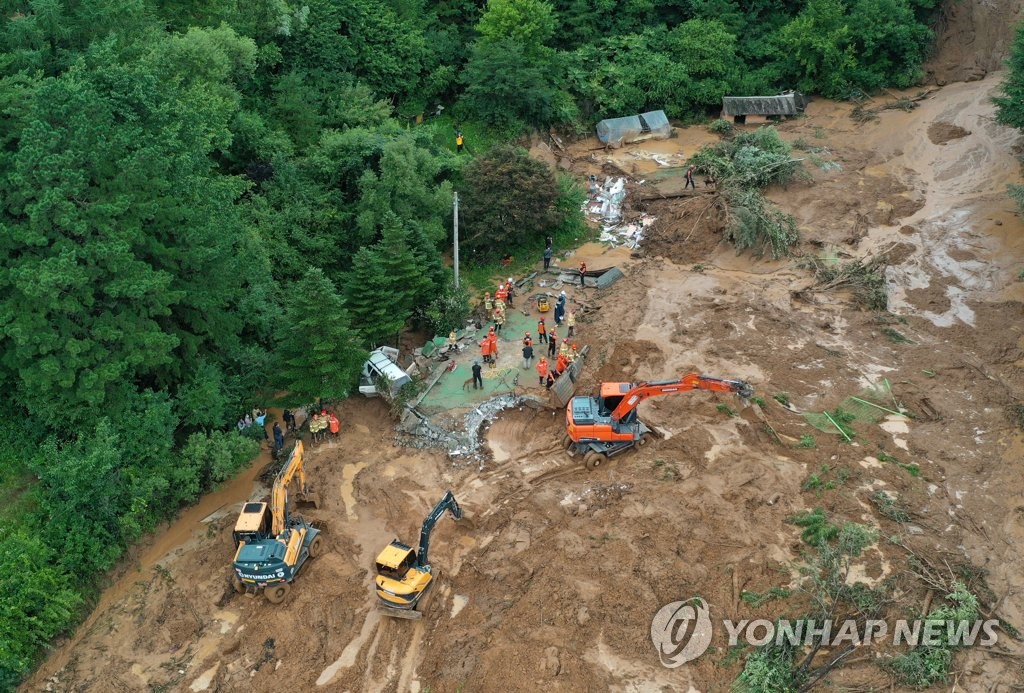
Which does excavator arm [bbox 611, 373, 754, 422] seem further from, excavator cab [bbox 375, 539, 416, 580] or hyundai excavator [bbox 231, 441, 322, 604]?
hyundai excavator [bbox 231, 441, 322, 604]

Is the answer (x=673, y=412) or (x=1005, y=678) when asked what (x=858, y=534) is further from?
(x=673, y=412)

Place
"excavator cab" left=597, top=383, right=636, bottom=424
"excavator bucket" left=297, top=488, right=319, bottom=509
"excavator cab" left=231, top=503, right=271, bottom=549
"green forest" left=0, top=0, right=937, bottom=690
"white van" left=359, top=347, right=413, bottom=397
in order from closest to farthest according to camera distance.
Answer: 1. "excavator cab" left=231, top=503, right=271, bottom=549
2. "green forest" left=0, top=0, right=937, bottom=690
3. "excavator bucket" left=297, top=488, right=319, bottom=509
4. "excavator cab" left=597, top=383, right=636, bottom=424
5. "white van" left=359, top=347, right=413, bottom=397

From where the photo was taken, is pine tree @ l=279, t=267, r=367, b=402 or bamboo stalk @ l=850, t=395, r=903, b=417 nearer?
pine tree @ l=279, t=267, r=367, b=402

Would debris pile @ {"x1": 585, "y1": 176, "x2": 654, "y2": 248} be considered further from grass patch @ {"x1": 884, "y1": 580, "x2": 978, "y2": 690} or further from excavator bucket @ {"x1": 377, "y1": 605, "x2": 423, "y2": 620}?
excavator bucket @ {"x1": 377, "y1": 605, "x2": 423, "y2": 620}

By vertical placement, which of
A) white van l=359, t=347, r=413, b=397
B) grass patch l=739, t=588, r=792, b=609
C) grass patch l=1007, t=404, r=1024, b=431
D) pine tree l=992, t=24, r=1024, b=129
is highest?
pine tree l=992, t=24, r=1024, b=129

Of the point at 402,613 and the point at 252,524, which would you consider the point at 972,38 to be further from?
the point at 252,524

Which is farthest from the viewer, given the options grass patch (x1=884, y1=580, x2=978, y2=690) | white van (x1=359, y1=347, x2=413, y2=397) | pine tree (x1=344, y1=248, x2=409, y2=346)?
pine tree (x1=344, y1=248, x2=409, y2=346)

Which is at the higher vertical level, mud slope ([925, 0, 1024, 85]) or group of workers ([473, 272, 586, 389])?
mud slope ([925, 0, 1024, 85])

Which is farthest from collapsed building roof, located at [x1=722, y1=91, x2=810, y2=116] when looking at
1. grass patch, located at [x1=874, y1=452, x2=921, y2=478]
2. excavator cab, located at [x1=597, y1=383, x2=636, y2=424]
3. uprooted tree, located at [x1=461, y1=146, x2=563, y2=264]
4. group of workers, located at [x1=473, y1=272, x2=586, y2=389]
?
excavator cab, located at [x1=597, y1=383, x2=636, y2=424]
